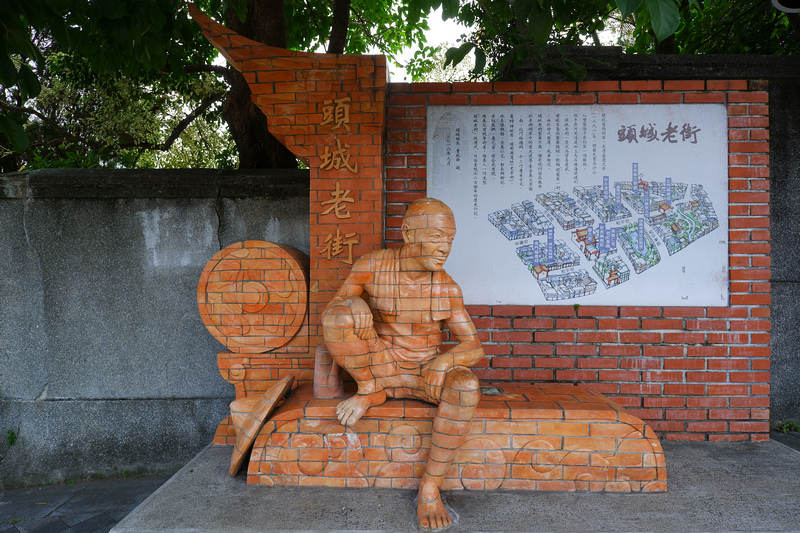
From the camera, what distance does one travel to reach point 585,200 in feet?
11.6

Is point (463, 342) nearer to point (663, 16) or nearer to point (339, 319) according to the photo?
point (339, 319)

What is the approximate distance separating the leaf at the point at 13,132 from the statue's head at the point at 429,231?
2019mm

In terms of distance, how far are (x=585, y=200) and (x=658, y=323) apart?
99 centimetres

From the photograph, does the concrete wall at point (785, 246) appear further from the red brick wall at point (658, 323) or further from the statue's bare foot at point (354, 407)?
the statue's bare foot at point (354, 407)

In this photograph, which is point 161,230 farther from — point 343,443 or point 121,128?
point 121,128

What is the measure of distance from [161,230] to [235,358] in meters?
1.35

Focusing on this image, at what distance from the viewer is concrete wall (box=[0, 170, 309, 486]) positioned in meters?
3.99

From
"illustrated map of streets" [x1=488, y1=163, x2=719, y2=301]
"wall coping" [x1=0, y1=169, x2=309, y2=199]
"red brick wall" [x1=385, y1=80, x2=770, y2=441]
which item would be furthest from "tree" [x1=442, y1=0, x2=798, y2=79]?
"wall coping" [x1=0, y1=169, x2=309, y2=199]

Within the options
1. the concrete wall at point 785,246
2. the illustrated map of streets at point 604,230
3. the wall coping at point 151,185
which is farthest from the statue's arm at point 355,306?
the concrete wall at point 785,246

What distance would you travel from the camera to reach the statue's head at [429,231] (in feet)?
9.05

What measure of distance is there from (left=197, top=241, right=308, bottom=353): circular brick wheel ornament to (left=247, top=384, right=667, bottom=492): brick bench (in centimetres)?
69

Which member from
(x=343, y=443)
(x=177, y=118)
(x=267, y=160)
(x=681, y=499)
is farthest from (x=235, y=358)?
(x=177, y=118)

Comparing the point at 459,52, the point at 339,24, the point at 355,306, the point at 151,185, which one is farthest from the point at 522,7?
the point at 151,185

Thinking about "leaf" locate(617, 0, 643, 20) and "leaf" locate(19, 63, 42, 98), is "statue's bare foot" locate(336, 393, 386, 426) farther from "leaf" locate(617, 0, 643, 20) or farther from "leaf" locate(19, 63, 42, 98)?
"leaf" locate(19, 63, 42, 98)
